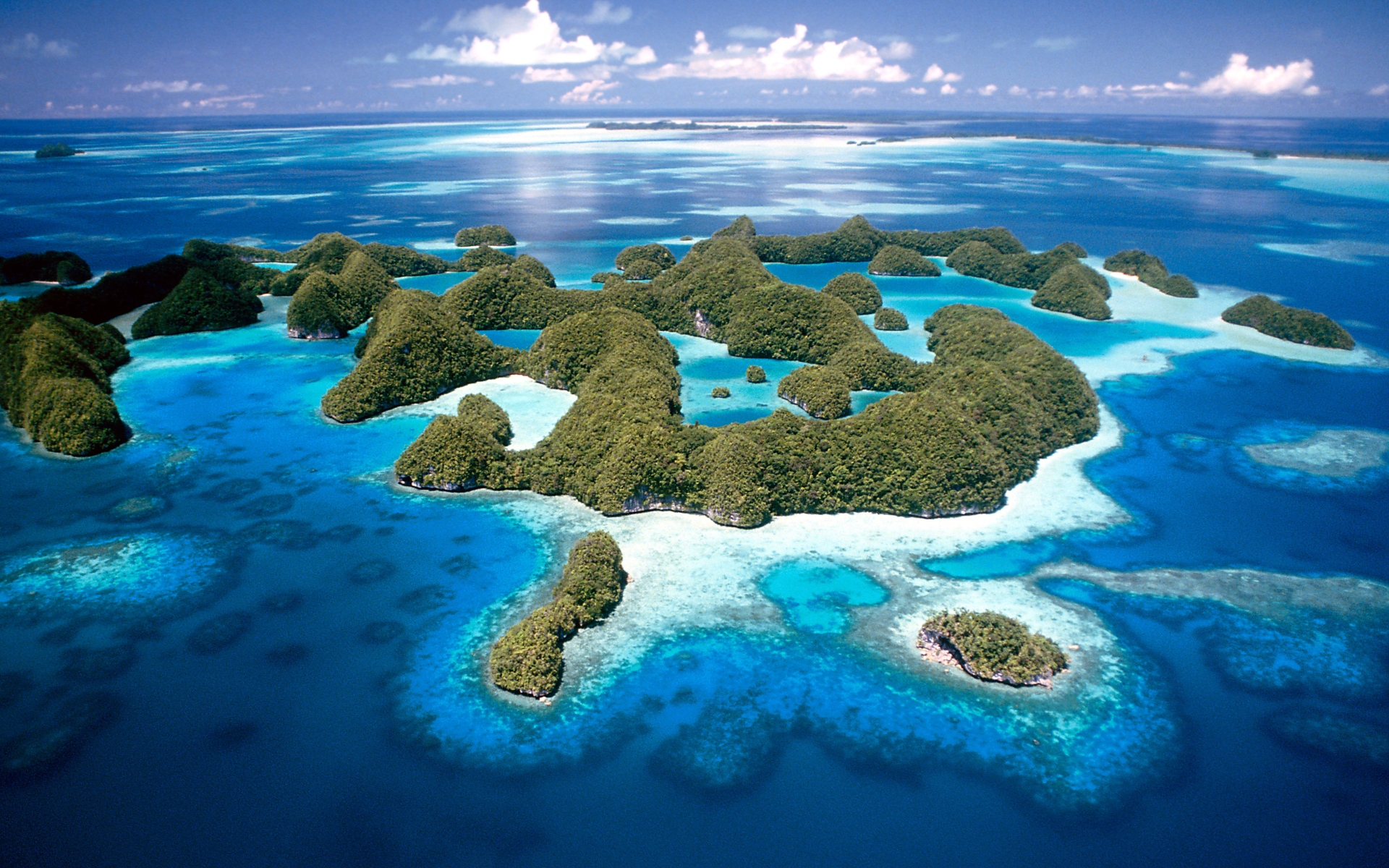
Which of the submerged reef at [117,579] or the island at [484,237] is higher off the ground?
the island at [484,237]

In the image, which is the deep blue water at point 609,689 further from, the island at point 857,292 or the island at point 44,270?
the island at point 44,270

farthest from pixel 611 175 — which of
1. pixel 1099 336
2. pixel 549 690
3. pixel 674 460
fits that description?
pixel 549 690

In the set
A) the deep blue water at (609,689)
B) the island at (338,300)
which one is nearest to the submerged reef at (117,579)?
the deep blue water at (609,689)

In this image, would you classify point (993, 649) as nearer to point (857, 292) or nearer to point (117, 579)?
point (117, 579)

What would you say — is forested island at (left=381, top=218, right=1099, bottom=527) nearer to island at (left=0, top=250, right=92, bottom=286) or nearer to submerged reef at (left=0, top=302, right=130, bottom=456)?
submerged reef at (left=0, top=302, right=130, bottom=456)

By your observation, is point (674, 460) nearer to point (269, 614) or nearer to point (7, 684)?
point (269, 614)

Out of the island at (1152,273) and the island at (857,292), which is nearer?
the island at (857,292)
